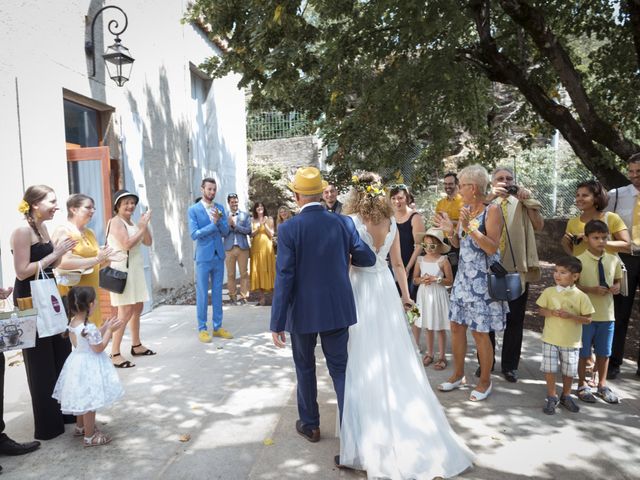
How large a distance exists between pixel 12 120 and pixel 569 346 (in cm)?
620

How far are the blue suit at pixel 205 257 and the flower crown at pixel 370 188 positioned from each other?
3.07 metres

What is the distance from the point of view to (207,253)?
6270 millimetres

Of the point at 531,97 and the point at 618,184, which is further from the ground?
the point at 531,97

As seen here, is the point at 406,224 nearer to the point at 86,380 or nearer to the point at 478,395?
the point at 478,395

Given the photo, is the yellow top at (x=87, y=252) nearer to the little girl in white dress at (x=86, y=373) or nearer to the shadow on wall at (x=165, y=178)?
the little girl in white dress at (x=86, y=373)

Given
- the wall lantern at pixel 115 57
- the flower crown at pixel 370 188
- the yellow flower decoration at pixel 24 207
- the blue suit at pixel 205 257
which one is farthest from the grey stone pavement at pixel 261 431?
the wall lantern at pixel 115 57

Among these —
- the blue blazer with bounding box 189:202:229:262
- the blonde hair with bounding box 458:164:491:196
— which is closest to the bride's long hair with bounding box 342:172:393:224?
the blonde hair with bounding box 458:164:491:196

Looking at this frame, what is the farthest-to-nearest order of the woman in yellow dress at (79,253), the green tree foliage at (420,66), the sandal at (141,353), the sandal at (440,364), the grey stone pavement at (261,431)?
1. the green tree foliage at (420,66)
2. the sandal at (141,353)
3. the sandal at (440,364)
4. the woman in yellow dress at (79,253)
5. the grey stone pavement at (261,431)

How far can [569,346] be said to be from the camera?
12.8ft

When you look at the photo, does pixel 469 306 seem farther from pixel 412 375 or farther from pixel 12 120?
pixel 12 120

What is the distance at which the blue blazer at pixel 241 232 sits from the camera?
8734mm

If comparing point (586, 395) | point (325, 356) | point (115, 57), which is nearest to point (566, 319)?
point (586, 395)

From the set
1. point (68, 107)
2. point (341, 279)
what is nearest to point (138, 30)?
point (68, 107)

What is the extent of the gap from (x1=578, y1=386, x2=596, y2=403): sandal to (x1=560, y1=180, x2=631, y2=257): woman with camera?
4.02 ft
